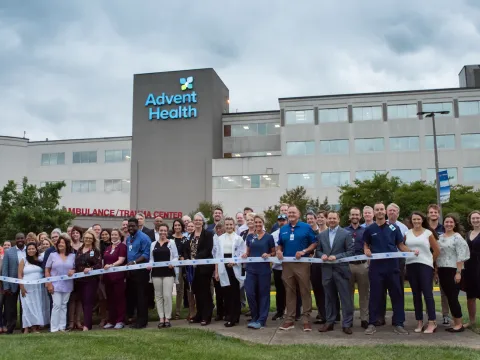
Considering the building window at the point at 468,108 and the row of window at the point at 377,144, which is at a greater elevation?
the building window at the point at 468,108

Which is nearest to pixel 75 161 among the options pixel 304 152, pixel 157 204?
pixel 157 204

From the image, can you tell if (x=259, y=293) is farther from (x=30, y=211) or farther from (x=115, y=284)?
(x=30, y=211)

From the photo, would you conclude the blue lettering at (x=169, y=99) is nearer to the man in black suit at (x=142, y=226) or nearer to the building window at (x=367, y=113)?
the building window at (x=367, y=113)

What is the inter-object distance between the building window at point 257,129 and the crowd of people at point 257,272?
146 ft

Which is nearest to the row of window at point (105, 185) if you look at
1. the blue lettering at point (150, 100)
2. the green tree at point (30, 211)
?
the blue lettering at point (150, 100)

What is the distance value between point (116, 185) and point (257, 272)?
5011cm

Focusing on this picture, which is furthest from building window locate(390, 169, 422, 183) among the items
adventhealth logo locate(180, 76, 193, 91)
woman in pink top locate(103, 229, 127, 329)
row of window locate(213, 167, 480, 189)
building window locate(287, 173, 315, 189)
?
woman in pink top locate(103, 229, 127, 329)

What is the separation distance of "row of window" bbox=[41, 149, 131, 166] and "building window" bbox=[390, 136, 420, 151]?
96.4 ft

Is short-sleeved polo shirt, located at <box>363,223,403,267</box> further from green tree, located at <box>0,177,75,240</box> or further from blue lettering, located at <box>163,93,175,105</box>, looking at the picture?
blue lettering, located at <box>163,93,175,105</box>

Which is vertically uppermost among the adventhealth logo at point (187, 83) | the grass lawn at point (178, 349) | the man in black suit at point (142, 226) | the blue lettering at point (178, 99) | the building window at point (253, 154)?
the adventhealth logo at point (187, 83)

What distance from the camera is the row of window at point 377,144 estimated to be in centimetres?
4991

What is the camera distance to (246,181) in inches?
2088

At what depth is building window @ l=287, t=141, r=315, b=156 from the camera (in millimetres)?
52188

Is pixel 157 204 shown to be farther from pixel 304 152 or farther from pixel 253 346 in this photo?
pixel 253 346
